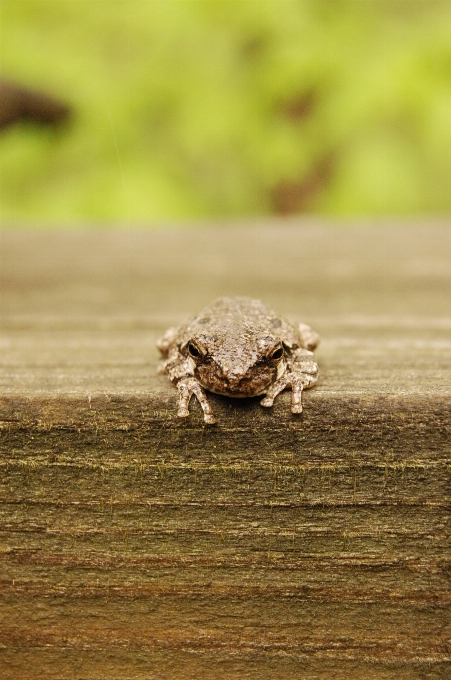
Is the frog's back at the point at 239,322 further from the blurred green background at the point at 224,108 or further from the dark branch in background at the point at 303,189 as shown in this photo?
the dark branch in background at the point at 303,189

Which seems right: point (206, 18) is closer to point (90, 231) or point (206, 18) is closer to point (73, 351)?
point (90, 231)

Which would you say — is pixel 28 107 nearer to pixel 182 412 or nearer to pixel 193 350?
pixel 193 350

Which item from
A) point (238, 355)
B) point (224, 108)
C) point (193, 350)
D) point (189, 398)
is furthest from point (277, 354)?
point (224, 108)

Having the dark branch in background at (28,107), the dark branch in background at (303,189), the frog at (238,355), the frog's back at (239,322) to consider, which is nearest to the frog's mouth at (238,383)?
the frog at (238,355)

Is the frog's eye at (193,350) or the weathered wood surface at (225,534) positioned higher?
the frog's eye at (193,350)

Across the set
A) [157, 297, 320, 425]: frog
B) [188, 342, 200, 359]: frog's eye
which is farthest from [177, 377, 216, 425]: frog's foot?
[188, 342, 200, 359]: frog's eye

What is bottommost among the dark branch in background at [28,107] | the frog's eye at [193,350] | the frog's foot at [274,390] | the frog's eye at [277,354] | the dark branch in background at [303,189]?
the frog's foot at [274,390]

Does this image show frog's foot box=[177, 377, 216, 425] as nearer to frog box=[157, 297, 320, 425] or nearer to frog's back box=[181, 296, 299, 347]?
frog box=[157, 297, 320, 425]

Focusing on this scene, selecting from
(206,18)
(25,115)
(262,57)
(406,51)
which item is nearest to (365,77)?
(406,51)

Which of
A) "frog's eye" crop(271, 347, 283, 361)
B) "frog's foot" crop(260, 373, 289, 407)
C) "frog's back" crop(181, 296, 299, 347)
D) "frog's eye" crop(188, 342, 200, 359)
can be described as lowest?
"frog's foot" crop(260, 373, 289, 407)
